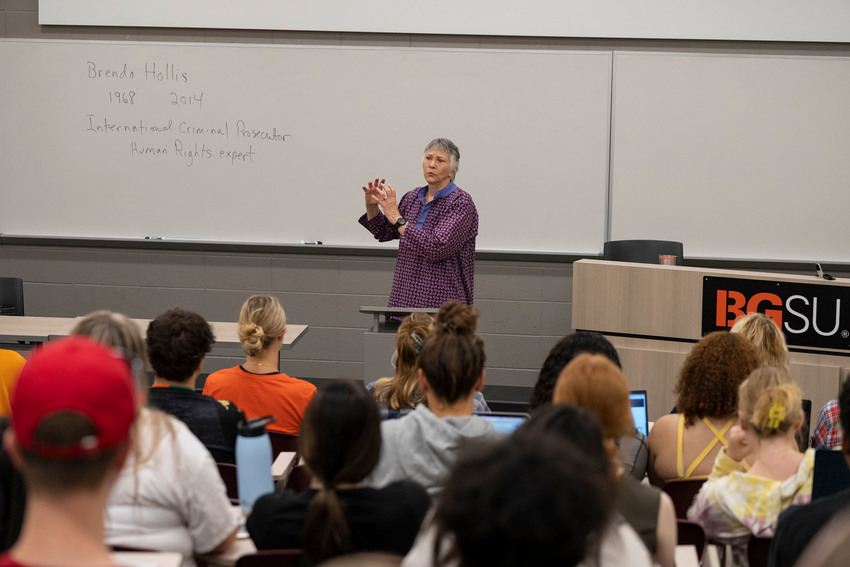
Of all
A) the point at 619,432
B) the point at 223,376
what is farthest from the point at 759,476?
the point at 223,376

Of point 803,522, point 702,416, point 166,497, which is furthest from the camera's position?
point 702,416

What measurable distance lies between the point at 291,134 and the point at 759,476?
179 inches

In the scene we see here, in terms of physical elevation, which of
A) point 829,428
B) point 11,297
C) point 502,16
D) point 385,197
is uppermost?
point 502,16

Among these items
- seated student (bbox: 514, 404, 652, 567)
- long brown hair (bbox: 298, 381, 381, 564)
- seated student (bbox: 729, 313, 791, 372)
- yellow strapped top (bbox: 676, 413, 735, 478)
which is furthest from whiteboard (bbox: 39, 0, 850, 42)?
seated student (bbox: 514, 404, 652, 567)

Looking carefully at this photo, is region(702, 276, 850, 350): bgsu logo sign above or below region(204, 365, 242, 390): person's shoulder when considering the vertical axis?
above

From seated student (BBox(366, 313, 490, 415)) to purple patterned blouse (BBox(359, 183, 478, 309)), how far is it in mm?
1484

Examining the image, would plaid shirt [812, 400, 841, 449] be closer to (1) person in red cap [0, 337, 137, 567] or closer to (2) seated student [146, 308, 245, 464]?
(2) seated student [146, 308, 245, 464]

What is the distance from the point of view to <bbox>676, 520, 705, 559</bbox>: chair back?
2.23m

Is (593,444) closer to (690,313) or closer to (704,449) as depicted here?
(704,449)

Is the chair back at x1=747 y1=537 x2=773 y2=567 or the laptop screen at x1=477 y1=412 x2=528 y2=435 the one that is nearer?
the chair back at x1=747 y1=537 x2=773 y2=567

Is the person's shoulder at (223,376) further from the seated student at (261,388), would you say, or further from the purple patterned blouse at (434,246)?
the purple patterned blouse at (434,246)

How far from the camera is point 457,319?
10.2 ft

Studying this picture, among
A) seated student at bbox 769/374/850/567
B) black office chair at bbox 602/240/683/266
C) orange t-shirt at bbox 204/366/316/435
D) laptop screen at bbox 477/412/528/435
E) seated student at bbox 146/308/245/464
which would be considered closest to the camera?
seated student at bbox 769/374/850/567

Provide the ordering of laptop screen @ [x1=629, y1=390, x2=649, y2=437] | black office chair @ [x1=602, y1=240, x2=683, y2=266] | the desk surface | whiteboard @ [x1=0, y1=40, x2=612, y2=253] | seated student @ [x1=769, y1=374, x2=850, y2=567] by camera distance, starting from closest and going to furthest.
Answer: seated student @ [x1=769, y1=374, x2=850, y2=567]
laptop screen @ [x1=629, y1=390, x2=649, y2=437]
the desk surface
black office chair @ [x1=602, y1=240, x2=683, y2=266]
whiteboard @ [x1=0, y1=40, x2=612, y2=253]
